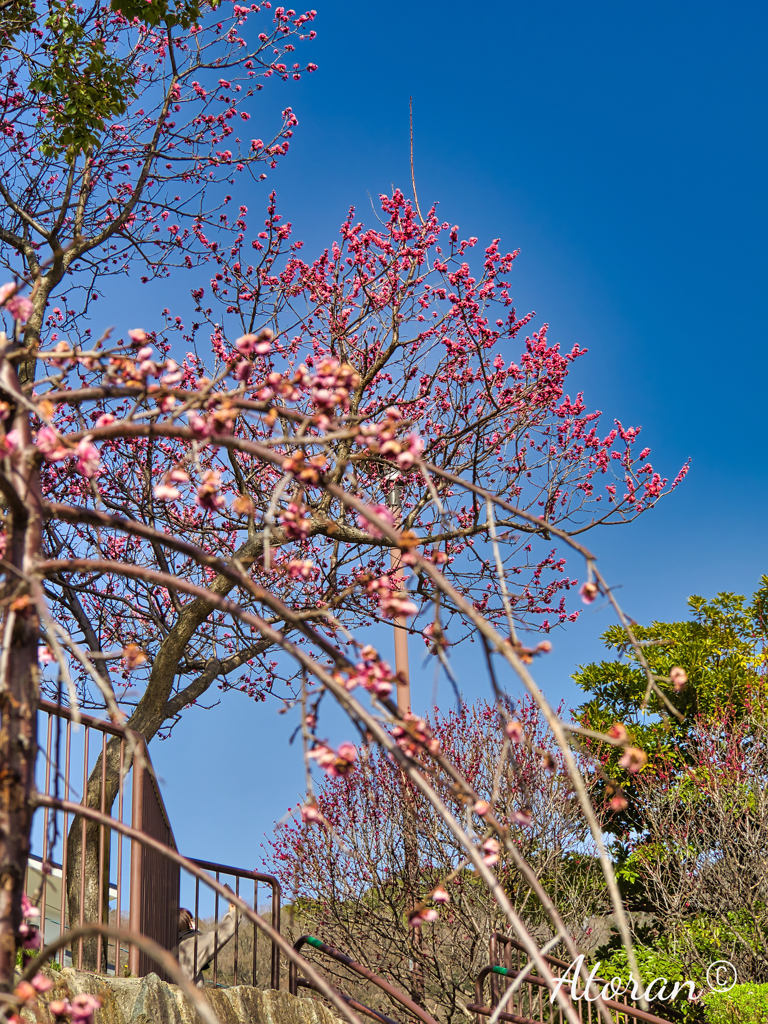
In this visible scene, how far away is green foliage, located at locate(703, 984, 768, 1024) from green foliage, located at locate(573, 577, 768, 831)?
3290 millimetres

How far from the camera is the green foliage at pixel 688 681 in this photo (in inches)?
505

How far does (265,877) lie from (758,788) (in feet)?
22.6

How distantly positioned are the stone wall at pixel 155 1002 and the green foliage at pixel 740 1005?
17.4ft

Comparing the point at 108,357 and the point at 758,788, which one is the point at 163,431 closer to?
the point at 108,357

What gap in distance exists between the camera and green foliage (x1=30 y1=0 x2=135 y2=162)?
648cm

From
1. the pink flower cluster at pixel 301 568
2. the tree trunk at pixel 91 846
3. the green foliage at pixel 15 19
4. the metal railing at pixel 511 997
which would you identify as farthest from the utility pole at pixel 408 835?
the pink flower cluster at pixel 301 568

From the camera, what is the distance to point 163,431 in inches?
79.5

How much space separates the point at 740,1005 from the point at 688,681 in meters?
5.31

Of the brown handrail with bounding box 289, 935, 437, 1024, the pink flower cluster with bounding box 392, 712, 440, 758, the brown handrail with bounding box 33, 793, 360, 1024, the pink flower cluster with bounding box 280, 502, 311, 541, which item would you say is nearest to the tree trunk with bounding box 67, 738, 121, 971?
the brown handrail with bounding box 289, 935, 437, 1024

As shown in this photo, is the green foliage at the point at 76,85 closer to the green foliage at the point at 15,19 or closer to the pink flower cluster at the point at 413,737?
the green foliage at the point at 15,19

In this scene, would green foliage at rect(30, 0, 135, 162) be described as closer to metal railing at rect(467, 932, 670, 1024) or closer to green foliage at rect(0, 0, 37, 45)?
green foliage at rect(0, 0, 37, 45)

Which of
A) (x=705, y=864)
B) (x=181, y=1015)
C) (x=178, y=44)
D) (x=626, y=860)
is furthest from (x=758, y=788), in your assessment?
(x=178, y=44)

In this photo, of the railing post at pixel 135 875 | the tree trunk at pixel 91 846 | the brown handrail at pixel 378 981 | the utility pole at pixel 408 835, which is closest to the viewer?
the railing post at pixel 135 875

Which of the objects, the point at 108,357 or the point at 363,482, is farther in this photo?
the point at 363,482
